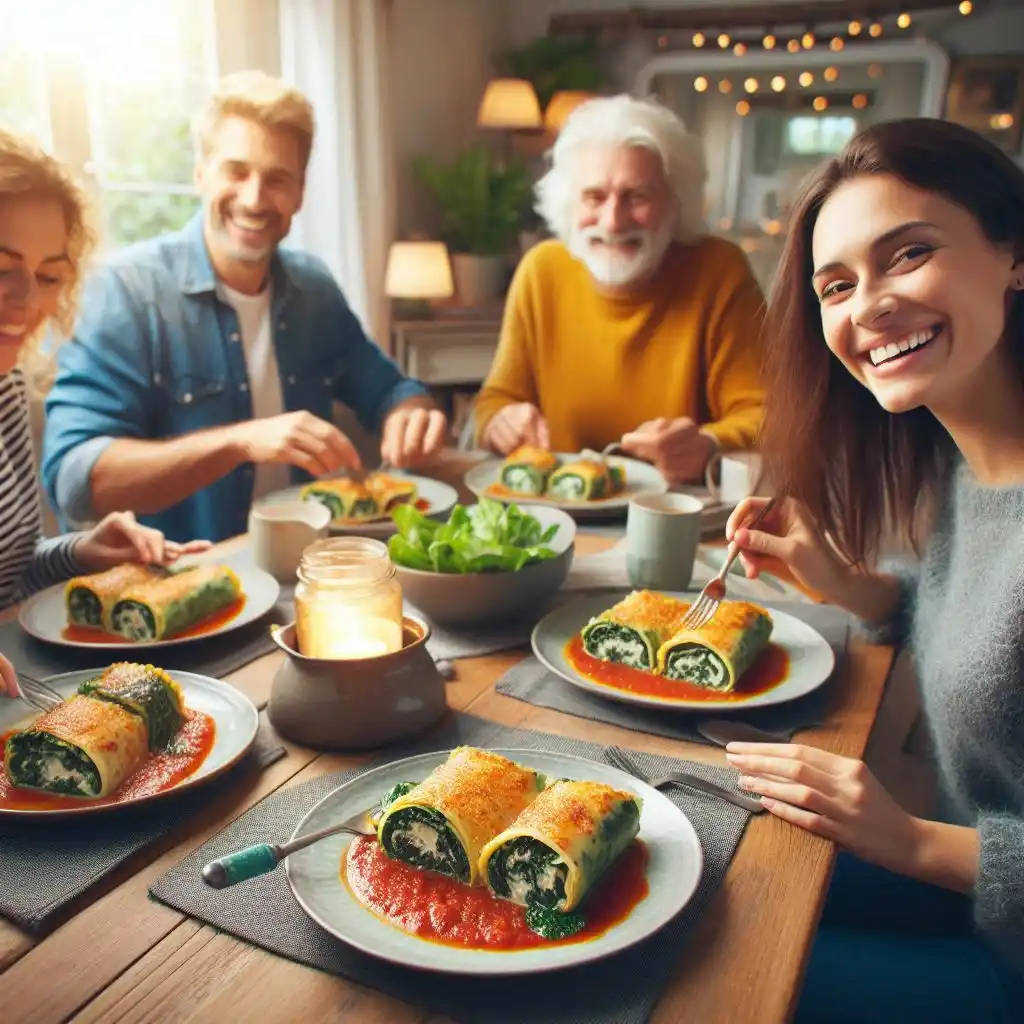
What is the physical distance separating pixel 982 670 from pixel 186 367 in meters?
1.86

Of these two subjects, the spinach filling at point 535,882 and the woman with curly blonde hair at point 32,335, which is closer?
the spinach filling at point 535,882

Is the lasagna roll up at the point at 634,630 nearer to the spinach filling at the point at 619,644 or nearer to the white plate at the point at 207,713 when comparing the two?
the spinach filling at the point at 619,644

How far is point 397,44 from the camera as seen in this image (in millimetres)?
4047

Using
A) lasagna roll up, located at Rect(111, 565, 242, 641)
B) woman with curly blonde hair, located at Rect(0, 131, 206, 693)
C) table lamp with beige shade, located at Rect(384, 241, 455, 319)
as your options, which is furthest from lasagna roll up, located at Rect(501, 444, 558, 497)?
table lamp with beige shade, located at Rect(384, 241, 455, 319)

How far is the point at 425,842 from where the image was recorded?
796 mm

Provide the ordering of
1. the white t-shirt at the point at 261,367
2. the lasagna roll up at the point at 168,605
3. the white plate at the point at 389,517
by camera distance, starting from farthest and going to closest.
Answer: the white t-shirt at the point at 261,367 → the white plate at the point at 389,517 → the lasagna roll up at the point at 168,605

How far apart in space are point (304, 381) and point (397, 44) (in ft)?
7.25

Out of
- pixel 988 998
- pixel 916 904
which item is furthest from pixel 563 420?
pixel 988 998

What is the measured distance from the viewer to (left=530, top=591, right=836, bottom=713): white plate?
1085 millimetres

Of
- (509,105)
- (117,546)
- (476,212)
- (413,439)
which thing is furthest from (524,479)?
(509,105)

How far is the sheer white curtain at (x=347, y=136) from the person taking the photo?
10.9 feet

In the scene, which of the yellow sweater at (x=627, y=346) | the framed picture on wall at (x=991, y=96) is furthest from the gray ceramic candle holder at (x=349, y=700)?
the framed picture on wall at (x=991, y=96)

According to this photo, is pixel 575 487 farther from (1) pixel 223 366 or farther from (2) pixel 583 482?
(1) pixel 223 366

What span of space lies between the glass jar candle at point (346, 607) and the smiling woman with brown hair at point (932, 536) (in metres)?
0.39
